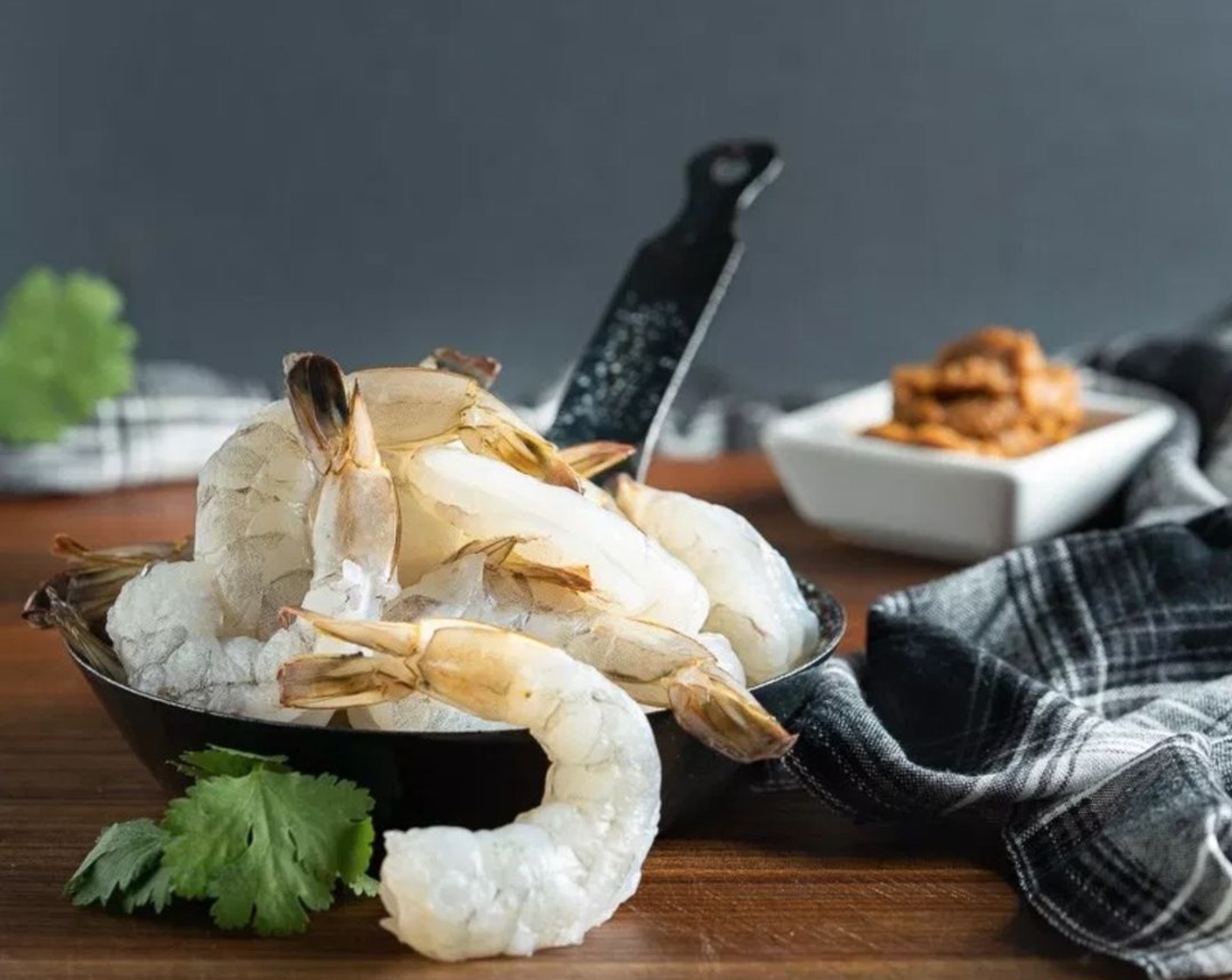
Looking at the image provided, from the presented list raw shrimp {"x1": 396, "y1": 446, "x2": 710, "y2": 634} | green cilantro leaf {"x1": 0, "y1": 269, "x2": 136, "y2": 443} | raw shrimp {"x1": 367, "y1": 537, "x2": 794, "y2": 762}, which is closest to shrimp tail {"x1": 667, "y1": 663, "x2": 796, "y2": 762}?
raw shrimp {"x1": 367, "y1": 537, "x2": 794, "y2": 762}

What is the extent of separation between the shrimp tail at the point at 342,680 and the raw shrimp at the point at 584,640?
0.21 ft

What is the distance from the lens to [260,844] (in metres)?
0.95

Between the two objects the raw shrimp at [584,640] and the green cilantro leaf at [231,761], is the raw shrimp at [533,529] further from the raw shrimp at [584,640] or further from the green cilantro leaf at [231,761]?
the green cilantro leaf at [231,761]

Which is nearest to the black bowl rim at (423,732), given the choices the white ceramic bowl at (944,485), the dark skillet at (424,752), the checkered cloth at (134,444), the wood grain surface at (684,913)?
the dark skillet at (424,752)

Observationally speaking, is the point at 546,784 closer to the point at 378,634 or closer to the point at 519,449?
the point at 378,634

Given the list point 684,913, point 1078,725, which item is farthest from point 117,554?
point 1078,725

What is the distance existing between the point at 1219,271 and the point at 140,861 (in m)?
2.31

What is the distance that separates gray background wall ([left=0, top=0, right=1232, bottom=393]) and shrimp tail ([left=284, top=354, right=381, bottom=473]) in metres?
1.90

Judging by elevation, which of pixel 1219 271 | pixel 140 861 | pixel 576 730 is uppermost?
pixel 576 730

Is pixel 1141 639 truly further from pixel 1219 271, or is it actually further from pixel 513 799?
pixel 1219 271

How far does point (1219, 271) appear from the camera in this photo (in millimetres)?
2910

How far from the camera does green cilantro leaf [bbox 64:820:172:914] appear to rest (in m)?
0.97

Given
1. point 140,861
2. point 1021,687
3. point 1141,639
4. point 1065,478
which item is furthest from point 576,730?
point 1065,478

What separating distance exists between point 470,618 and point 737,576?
20 cm
